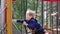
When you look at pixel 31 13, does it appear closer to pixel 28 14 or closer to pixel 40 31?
pixel 28 14

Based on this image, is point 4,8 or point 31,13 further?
point 31,13

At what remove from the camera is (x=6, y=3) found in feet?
8.57

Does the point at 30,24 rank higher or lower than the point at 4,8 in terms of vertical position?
lower

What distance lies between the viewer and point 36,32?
2.88 meters

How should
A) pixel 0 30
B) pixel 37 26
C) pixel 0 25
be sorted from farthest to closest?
pixel 37 26
pixel 0 25
pixel 0 30

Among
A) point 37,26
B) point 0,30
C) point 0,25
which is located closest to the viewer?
point 0,30

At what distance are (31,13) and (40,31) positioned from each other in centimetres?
27

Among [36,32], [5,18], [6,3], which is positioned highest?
[6,3]

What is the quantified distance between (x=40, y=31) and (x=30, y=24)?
20 centimetres

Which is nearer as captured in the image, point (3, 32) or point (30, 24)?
point (3, 32)

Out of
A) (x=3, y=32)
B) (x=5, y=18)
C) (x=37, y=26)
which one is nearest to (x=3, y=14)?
(x=5, y=18)

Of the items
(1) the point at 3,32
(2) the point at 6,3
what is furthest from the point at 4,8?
(1) the point at 3,32

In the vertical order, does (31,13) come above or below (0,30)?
above

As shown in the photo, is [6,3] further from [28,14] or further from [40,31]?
[40,31]
